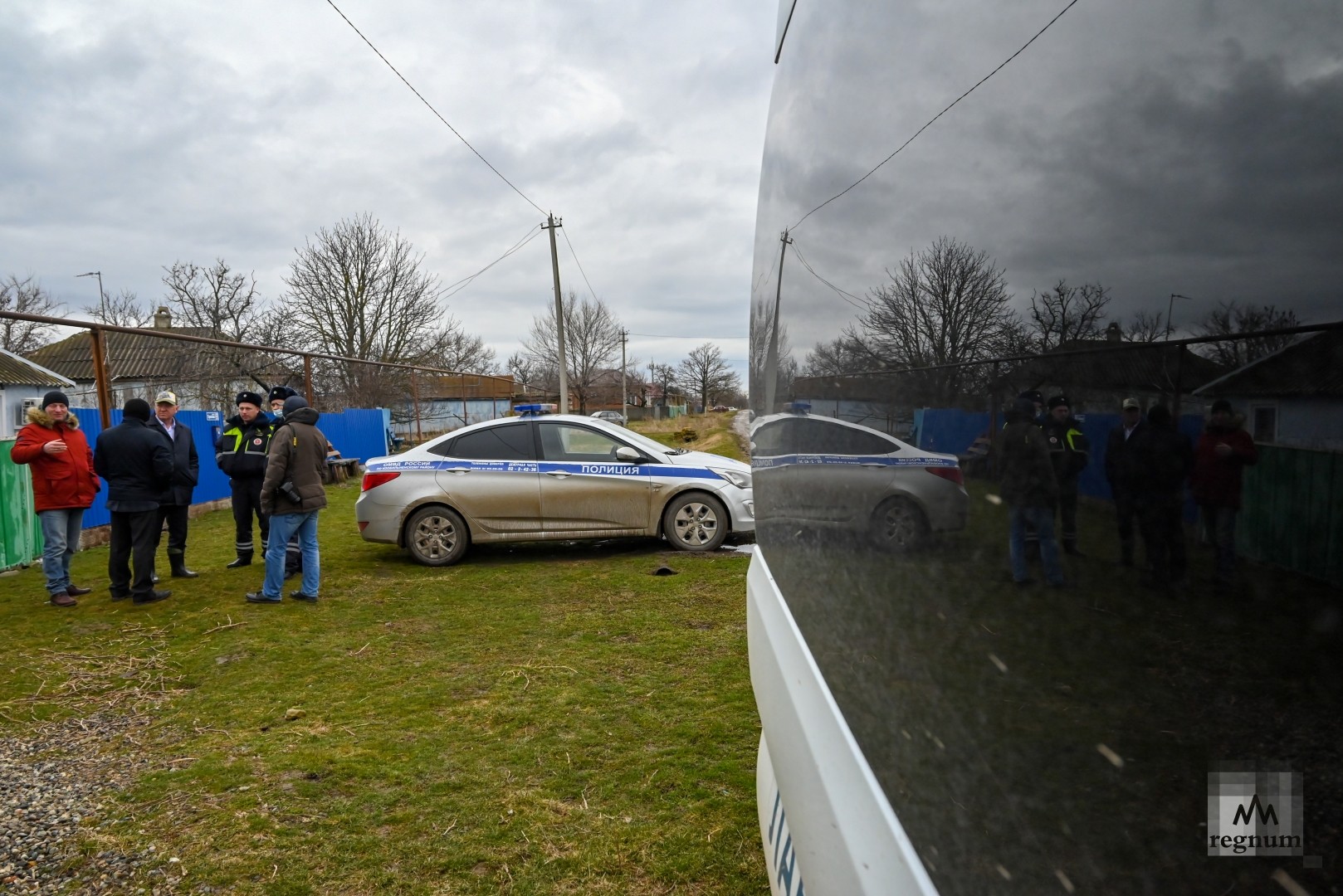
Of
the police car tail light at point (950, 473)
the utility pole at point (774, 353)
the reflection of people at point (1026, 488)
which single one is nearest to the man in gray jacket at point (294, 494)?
the utility pole at point (774, 353)

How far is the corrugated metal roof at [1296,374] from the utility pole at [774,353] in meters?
1.33

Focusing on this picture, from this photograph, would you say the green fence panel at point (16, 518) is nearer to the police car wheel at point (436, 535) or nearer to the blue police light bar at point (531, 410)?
the police car wheel at point (436, 535)

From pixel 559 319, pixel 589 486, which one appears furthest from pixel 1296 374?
pixel 559 319

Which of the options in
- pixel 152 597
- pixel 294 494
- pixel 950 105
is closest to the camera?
pixel 950 105

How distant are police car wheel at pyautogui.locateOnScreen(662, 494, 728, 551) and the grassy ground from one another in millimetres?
813

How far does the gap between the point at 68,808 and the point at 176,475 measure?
168 inches

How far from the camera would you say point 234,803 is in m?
3.38

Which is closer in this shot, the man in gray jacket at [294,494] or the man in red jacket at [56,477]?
the man in gray jacket at [294,494]

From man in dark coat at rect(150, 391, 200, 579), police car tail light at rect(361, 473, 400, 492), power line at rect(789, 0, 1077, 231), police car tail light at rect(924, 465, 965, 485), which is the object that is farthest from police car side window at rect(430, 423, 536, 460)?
police car tail light at rect(924, 465, 965, 485)

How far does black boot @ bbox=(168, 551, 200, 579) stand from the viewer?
7727 millimetres

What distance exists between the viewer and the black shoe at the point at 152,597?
6.75m

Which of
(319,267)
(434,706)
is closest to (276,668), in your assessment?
(434,706)

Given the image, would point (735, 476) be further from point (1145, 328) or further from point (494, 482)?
point (1145, 328)

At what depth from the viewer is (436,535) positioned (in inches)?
322
